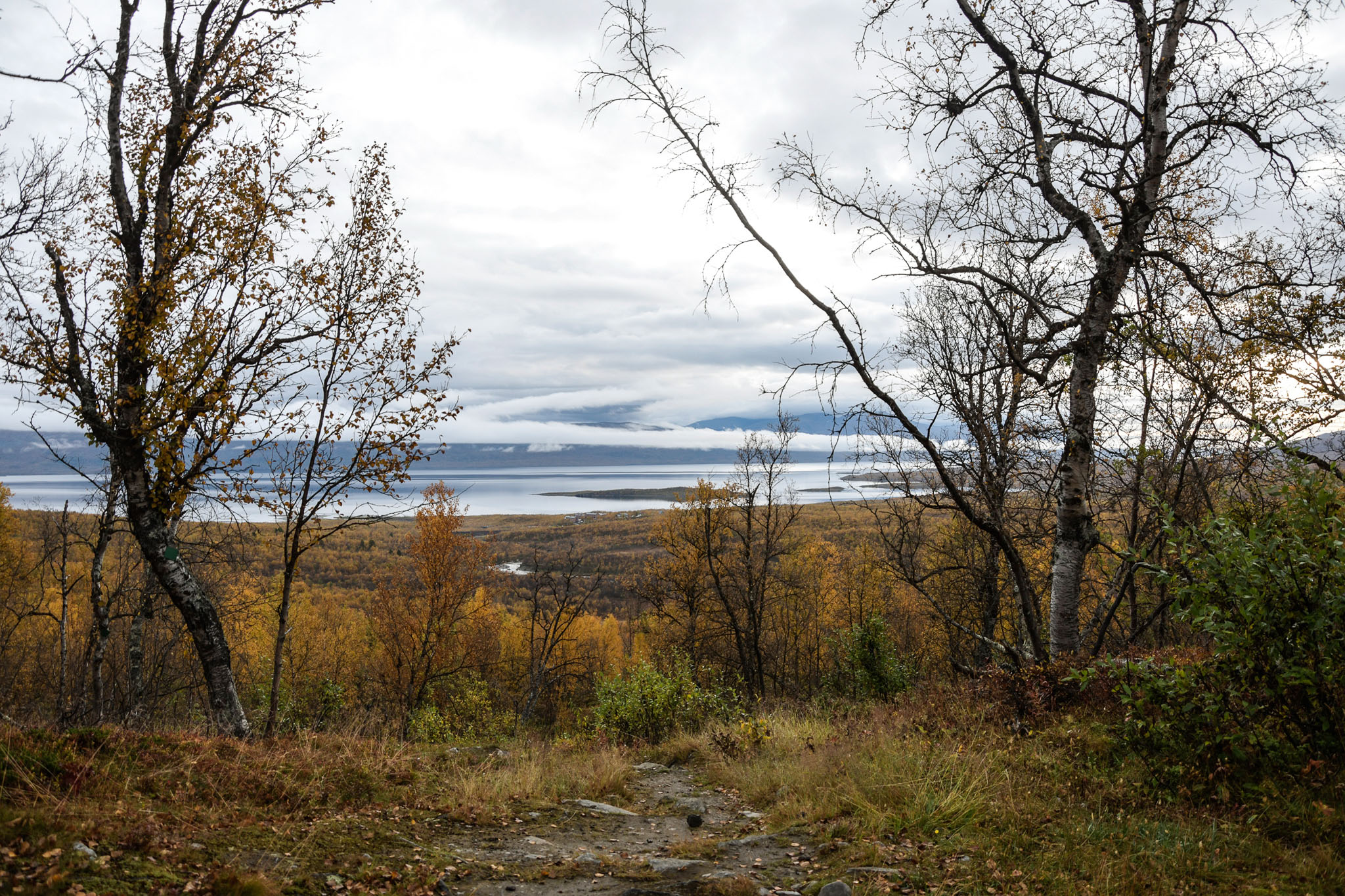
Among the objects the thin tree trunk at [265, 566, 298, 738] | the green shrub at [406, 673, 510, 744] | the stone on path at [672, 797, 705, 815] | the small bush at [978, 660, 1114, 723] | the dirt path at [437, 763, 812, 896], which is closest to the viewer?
the dirt path at [437, 763, 812, 896]

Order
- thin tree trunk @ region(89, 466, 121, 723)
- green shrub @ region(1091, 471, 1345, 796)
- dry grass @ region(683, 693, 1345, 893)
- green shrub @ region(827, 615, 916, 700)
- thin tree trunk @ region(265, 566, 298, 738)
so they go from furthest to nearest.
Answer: green shrub @ region(827, 615, 916, 700), thin tree trunk @ region(89, 466, 121, 723), thin tree trunk @ region(265, 566, 298, 738), green shrub @ region(1091, 471, 1345, 796), dry grass @ region(683, 693, 1345, 893)

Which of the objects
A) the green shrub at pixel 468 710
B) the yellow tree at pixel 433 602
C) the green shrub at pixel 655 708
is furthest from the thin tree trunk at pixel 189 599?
the yellow tree at pixel 433 602

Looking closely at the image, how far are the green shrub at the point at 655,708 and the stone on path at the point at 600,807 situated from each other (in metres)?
6.96

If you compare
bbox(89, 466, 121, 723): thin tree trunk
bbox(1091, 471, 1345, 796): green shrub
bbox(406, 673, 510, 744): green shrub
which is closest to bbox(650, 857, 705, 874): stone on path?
bbox(1091, 471, 1345, 796): green shrub

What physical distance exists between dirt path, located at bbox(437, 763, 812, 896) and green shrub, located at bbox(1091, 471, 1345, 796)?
2.99 meters

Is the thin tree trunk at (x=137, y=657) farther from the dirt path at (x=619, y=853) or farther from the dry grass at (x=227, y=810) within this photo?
the dirt path at (x=619, y=853)

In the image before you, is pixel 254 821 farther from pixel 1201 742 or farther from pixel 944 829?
pixel 1201 742

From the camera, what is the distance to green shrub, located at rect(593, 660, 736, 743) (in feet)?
47.7

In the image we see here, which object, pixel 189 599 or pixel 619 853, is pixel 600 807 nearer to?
pixel 619 853

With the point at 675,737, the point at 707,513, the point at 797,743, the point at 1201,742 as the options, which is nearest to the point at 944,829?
the point at 1201,742

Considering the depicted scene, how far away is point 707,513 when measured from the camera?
2755 cm

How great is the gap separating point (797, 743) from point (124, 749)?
754 cm

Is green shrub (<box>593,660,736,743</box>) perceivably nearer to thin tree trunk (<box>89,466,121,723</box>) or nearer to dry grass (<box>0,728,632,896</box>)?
dry grass (<box>0,728,632,896</box>)

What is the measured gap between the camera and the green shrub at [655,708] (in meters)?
14.5
